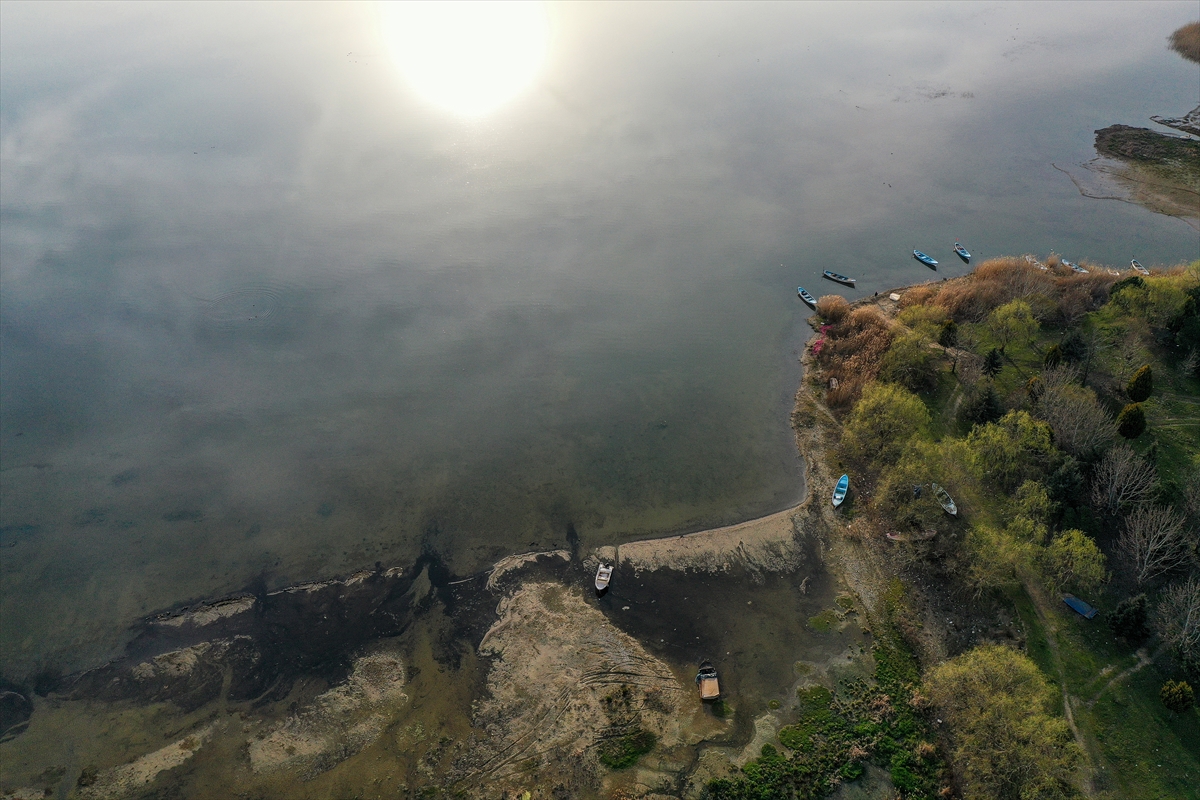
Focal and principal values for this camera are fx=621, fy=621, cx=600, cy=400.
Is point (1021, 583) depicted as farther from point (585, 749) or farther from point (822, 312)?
point (822, 312)

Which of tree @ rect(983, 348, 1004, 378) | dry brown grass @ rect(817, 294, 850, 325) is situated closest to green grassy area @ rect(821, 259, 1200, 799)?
tree @ rect(983, 348, 1004, 378)

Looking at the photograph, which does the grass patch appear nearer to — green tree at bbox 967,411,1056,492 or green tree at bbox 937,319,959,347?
green tree at bbox 967,411,1056,492

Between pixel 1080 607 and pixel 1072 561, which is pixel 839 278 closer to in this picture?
pixel 1072 561

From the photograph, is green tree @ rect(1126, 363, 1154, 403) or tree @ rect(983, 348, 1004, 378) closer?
green tree @ rect(1126, 363, 1154, 403)

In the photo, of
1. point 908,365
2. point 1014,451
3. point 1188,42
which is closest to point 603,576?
point 1014,451

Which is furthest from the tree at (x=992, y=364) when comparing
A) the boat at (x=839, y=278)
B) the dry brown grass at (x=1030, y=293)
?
the boat at (x=839, y=278)

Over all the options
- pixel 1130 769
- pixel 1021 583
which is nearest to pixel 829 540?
pixel 1021 583

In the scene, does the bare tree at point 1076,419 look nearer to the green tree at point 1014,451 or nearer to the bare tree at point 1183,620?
the green tree at point 1014,451
